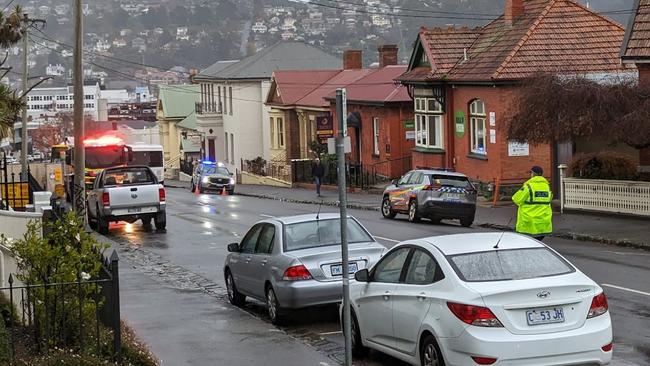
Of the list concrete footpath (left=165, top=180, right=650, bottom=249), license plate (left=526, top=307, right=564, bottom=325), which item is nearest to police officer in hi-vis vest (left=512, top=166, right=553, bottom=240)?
concrete footpath (left=165, top=180, right=650, bottom=249)

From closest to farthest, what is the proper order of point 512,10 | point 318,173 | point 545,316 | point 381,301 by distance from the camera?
point 545,316
point 381,301
point 512,10
point 318,173

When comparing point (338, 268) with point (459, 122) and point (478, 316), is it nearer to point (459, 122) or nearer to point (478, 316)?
point (478, 316)

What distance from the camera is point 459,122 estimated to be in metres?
41.1

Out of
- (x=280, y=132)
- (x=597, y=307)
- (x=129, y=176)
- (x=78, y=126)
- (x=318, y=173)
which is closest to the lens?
(x=597, y=307)

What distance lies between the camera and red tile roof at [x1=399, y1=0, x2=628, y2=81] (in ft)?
123

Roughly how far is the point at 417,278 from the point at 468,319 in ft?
4.02

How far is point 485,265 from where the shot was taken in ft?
33.7

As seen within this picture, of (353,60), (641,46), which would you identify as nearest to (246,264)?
(641,46)

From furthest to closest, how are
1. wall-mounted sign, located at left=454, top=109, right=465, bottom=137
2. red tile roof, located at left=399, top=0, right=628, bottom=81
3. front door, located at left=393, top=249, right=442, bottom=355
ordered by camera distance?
wall-mounted sign, located at left=454, top=109, right=465, bottom=137 → red tile roof, located at left=399, top=0, right=628, bottom=81 → front door, located at left=393, top=249, right=442, bottom=355

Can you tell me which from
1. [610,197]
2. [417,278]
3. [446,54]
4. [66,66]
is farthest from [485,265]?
[66,66]

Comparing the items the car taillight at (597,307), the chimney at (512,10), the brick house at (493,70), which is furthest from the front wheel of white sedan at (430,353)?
the chimney at (512,10)

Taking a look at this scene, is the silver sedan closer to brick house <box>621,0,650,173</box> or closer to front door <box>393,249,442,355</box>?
front door <box>393,249,442,355</box>

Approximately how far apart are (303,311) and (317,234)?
1.08 meters

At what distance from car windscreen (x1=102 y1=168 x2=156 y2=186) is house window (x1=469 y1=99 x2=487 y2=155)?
13829 millimetres
